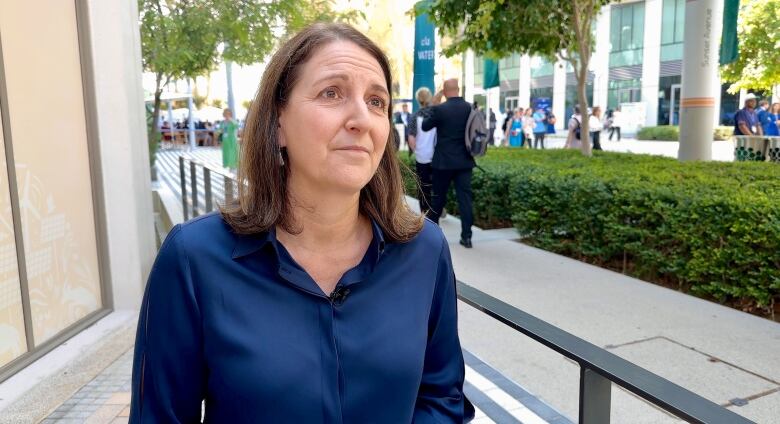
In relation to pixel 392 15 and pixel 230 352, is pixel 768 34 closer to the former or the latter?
pixel 392 15

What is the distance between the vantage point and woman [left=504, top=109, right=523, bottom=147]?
2872 cm

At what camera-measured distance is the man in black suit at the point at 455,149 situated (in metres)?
8.15

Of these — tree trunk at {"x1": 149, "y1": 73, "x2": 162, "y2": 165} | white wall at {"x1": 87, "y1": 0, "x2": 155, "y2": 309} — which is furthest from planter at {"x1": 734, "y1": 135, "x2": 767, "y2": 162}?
white wall at {"x1": 87, "y1": 0, "x2": 155, "y2": 309}

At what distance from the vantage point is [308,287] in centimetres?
152

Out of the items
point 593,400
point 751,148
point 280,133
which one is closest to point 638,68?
point 751,148

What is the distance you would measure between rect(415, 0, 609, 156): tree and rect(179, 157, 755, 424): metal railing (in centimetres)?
772

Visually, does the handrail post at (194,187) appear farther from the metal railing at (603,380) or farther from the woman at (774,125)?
the woman at (774,125)

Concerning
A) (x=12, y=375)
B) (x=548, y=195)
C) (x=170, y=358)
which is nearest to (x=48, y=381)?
(x=12, y=375)

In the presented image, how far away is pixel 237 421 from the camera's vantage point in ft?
4.81

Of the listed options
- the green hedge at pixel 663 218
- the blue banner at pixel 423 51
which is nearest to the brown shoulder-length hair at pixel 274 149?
the green hedge at pixel 663 218

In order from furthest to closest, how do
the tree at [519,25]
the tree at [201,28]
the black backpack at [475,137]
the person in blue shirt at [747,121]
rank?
the person in blue shirt at [747,121]
the tree at [519,25]
the tree at [201,28]
the black backpack at [475,137]

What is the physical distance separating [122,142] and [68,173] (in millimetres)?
483

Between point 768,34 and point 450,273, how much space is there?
68.8 feet

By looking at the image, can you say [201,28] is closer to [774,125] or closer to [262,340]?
[262,340]
